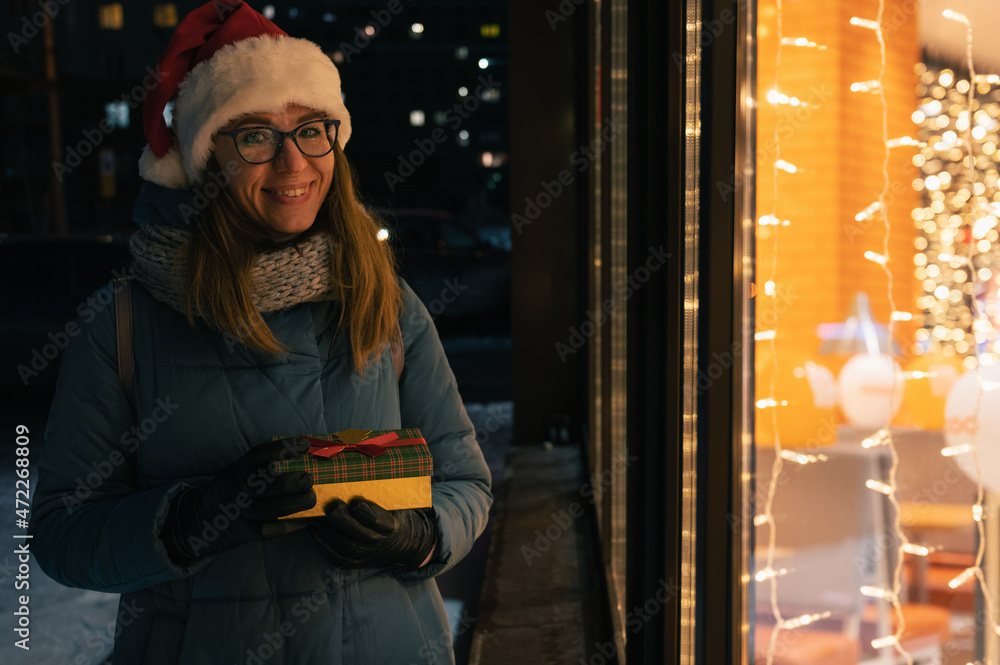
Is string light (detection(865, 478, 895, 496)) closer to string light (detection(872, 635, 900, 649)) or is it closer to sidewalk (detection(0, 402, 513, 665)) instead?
string light (detection(872, 635, 900, 649))

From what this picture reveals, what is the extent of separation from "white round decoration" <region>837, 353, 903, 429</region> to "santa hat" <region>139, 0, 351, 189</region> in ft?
3.15

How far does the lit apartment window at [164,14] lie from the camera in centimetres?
4188

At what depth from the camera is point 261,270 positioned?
1.29 metres

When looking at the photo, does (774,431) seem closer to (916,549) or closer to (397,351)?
(916,549)

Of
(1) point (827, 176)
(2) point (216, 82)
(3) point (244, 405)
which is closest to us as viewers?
(1) point (827, 176)

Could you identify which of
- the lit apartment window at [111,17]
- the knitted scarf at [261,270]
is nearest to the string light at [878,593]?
the knitted scarf at [261,270]

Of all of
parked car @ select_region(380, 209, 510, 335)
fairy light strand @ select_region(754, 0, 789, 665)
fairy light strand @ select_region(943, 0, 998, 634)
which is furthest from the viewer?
parked car @ select_region(380, 209, 510, 335)

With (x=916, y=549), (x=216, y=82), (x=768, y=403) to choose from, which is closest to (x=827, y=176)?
(x=768, y=403)

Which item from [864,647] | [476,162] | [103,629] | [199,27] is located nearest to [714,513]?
[864,647]

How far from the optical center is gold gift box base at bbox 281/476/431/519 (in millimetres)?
1136

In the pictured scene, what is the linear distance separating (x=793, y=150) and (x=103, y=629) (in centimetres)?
319

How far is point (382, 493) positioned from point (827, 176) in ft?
2.43

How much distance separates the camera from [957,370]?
2.56 ft

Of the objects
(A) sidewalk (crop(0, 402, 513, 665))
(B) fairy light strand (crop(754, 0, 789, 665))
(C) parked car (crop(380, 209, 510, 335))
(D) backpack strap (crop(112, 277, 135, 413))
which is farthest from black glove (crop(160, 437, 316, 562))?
(C) parked car (crop(380, 209, 510, 335))
